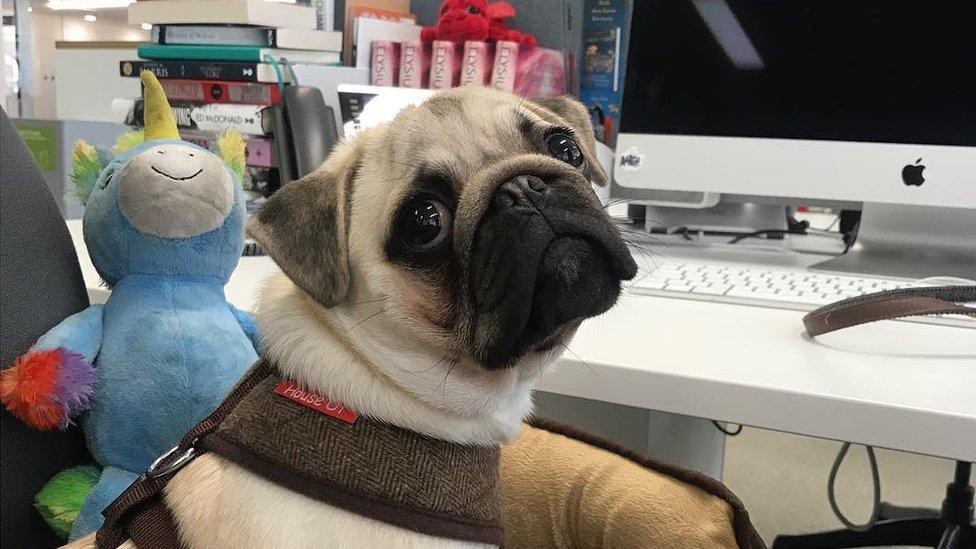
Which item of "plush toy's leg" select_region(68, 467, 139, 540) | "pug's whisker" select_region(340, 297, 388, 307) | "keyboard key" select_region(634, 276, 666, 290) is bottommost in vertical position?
"plush toy's leg" select_region(68, 467, 139, 540)

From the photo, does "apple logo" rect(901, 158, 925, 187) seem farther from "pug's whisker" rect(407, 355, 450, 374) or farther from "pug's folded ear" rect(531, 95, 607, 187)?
"pug's whisker" rect(407, 355, 450, 374)

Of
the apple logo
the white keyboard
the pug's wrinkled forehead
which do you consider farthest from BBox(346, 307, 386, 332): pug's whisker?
the apple logo

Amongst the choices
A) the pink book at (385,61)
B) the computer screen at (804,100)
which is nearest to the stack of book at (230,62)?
the pink book at (385,61)

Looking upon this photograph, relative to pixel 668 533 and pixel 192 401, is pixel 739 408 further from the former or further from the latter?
pixel 192 401

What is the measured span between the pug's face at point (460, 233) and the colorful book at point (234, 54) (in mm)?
841

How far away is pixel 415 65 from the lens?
1586mm

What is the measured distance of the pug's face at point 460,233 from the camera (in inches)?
24.6

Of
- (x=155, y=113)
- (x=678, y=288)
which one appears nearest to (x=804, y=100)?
(x=678, y=288)

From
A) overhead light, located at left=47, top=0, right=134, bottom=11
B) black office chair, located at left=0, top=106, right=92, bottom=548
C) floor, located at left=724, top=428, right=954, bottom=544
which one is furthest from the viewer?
overhead light, located at left=47, top=0, right=134, bottom=11

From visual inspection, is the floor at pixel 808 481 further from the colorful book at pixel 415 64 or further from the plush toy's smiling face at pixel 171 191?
the plush toy's smiling face at pixel 171 191

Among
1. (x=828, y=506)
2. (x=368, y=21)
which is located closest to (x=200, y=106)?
(x=368, y=21)

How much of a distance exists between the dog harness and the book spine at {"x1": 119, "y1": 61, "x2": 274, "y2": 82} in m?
0.95

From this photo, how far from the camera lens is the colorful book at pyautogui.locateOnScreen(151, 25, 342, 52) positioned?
152cm

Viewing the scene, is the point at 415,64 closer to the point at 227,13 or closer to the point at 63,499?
the point at 227,13
